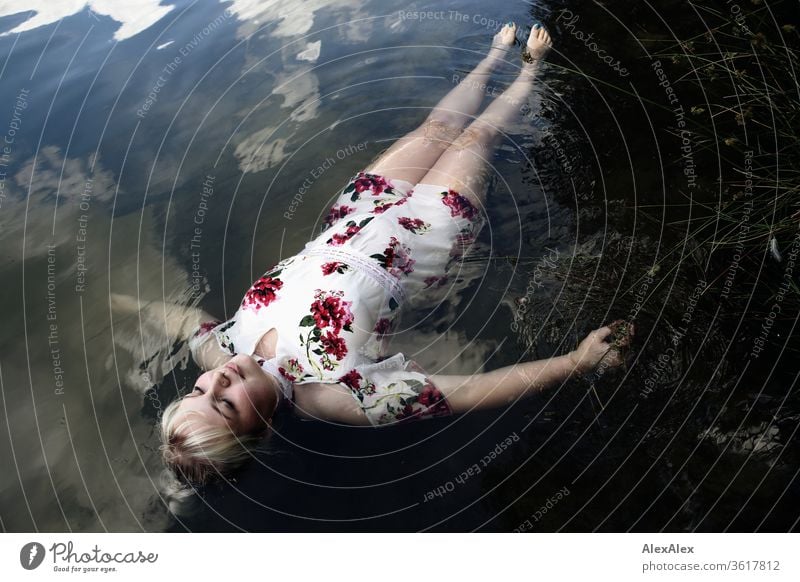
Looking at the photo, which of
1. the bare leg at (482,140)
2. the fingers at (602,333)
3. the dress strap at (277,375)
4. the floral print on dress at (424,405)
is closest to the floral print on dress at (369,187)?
the bare leg at (482,140)

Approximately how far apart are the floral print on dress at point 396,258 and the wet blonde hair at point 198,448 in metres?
0.80

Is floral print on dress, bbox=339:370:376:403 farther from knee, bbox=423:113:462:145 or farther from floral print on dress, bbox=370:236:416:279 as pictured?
knee, bbox=423:113:462:145

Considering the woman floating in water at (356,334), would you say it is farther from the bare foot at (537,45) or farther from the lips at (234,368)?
the bare foot at (537,45)

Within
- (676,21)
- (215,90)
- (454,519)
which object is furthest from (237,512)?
(676,21)

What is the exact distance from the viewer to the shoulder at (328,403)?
7.40 ft

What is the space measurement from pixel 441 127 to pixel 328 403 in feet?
4.76

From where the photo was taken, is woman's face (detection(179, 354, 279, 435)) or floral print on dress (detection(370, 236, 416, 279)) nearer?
woman's face (detection(179, 354, 279, 435))

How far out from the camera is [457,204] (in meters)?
2.63

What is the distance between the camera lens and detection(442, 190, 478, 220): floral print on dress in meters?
2.62

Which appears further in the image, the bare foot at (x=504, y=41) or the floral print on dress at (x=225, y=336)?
the bare foot at (x=504, y=41)

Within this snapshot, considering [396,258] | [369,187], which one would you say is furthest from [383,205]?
[396,258]

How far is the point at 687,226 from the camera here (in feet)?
7.79

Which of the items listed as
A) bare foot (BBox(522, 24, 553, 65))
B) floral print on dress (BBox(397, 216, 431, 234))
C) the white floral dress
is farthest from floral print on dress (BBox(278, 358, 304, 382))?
bare foot (BBox(522, 24, 553, 65))

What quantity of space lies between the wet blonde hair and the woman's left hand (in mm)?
1137
